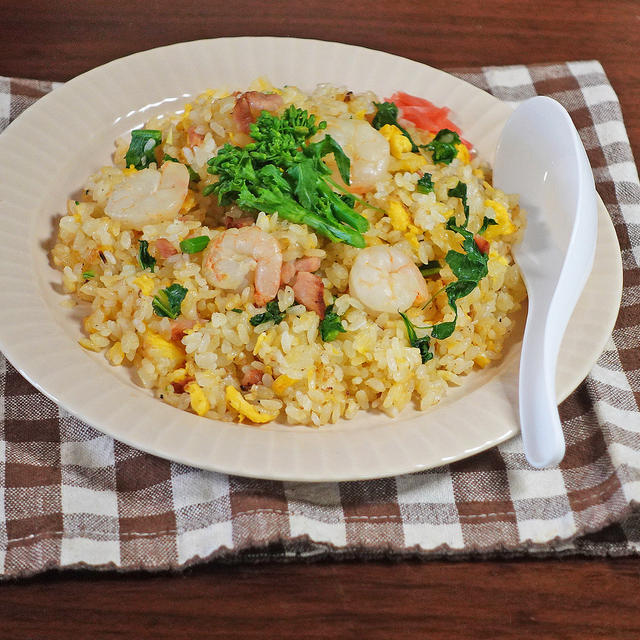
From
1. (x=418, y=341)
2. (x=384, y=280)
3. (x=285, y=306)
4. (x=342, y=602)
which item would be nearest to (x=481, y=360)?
(x=418, y=341)

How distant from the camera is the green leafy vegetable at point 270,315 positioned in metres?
2.93

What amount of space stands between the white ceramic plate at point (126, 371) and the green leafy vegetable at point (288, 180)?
2.26ft

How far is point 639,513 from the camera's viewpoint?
2836 millimetres

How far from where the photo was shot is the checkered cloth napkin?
2660mm

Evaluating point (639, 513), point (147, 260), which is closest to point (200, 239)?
point (147, 260)

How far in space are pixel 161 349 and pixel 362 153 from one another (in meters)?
1.03

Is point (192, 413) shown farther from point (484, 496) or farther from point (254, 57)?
point (254, 57)

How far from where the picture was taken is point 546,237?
328 cm

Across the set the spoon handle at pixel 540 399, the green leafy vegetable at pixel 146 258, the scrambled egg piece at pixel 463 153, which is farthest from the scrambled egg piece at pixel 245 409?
the scrambled egg piece at pixel 463 153

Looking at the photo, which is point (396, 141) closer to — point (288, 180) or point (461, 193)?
point (461, 193)

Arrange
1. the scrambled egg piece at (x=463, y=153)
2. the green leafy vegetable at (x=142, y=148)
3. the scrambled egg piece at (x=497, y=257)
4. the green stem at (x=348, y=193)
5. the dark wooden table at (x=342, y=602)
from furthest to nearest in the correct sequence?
the scrambled egg piece at (x=463, y=153) → the green leafy vegetable at (x=142, y=148) → the scrambled egg piece at (x=497, y=257) → the green stem at (x=348, y=193) → the dark wooden table at (x=342, y=602)

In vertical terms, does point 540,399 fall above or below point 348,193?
below

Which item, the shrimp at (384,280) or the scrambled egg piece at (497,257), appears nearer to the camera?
the shrimp at (384,280)

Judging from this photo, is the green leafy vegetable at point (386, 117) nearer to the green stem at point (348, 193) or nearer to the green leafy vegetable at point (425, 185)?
the green leafy vegetable at point (425, 185)
